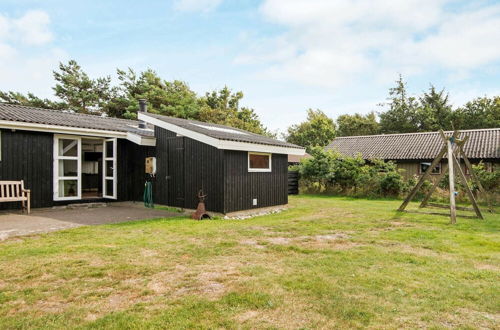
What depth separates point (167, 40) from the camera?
15.2 metres

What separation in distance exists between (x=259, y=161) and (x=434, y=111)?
31968 mm

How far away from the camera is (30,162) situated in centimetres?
966

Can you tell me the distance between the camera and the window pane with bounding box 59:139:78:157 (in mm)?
10547

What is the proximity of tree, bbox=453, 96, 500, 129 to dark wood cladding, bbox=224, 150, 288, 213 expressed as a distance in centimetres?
2859

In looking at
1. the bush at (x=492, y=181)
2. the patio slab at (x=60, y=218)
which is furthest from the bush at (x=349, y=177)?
the patio slab at (x=60, y=218)

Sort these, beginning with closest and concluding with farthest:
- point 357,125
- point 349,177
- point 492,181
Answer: point 492,181 → point 349,177 → point 357,125

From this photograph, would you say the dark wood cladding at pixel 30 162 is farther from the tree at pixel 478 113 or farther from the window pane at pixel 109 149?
the tree at pixel 478 113

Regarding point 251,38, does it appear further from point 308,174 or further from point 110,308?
point 110,308

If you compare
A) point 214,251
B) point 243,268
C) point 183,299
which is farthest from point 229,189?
point 183,299

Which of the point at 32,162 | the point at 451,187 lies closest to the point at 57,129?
the point at 32,162

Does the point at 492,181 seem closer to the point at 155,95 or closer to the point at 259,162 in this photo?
the point at 259,162

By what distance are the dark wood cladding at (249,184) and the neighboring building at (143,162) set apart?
3 cm

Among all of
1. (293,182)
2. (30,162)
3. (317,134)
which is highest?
(317,134)

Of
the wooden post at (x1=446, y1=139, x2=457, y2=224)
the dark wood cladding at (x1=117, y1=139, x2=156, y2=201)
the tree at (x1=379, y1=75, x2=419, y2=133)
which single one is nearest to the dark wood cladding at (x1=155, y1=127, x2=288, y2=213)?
the dark wood cladding at (x1=117, y1=139, x2=156, y2=201)
